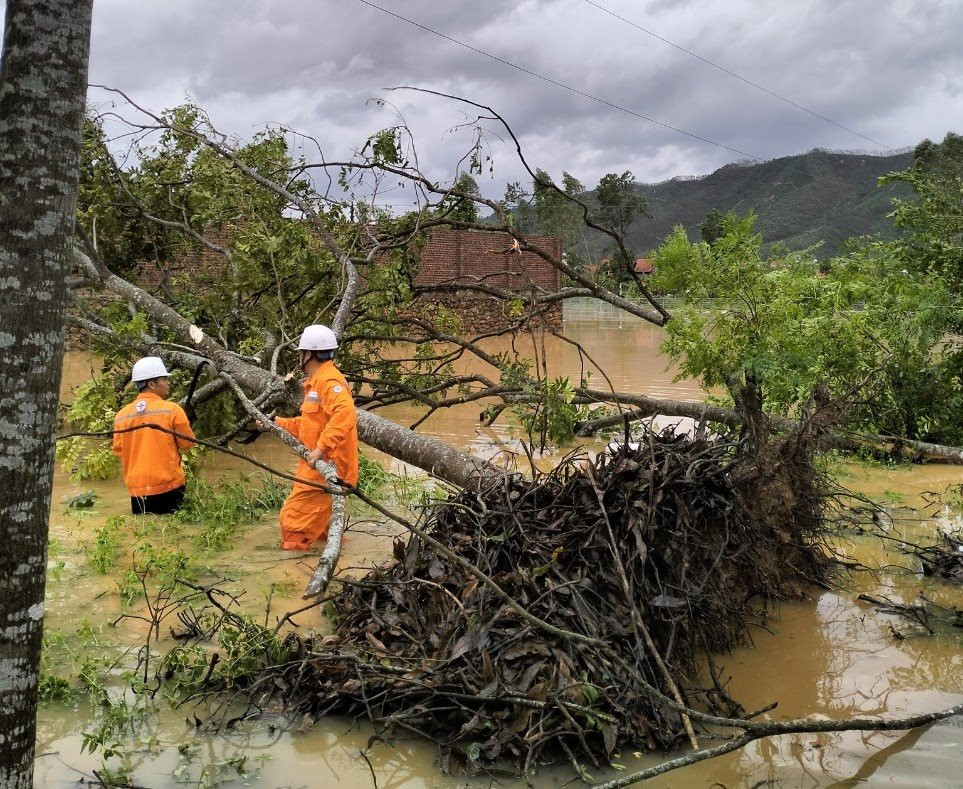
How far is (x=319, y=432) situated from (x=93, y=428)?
3.53 metres

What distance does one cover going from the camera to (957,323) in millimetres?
8484

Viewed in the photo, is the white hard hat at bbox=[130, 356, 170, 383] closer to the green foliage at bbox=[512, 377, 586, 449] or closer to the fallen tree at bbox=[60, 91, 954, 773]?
the fallen tree at bbox=[60, 91, 954, 773]

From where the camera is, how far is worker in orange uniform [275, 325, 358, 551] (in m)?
5.84

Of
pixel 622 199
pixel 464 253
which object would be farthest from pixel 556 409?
pixel 622 199

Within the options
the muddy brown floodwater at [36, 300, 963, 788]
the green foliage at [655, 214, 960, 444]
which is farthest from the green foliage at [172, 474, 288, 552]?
the green foliage at [655, 214, 960, 444]

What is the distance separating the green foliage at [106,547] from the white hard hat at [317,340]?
1.89 meters

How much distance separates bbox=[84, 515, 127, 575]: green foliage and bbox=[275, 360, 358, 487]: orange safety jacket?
143 centimetres

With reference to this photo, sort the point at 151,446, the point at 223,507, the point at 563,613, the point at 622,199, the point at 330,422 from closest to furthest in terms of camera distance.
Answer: the point at 563,613, the point at 330,422, the point at 151,446, the point at 223,507, the point at 622,199

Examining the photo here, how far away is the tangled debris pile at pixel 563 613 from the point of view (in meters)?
3.54

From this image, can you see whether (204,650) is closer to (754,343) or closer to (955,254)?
(754,343)

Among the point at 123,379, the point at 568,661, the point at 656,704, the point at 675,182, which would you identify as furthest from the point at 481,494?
the point at 675,182

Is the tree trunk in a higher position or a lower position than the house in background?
lower

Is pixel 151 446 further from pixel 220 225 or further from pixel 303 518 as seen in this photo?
pixel 220 225

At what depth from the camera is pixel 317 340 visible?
19.9ft
